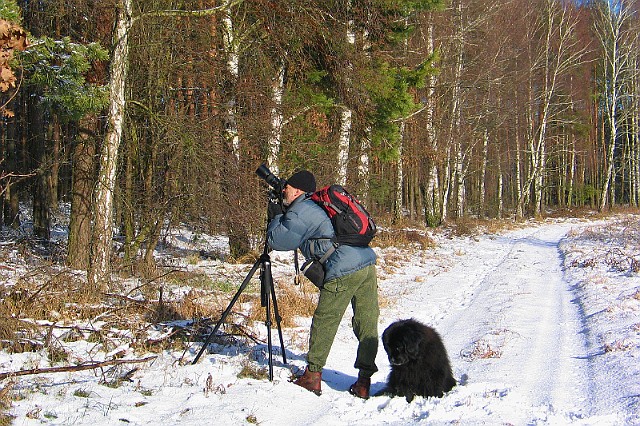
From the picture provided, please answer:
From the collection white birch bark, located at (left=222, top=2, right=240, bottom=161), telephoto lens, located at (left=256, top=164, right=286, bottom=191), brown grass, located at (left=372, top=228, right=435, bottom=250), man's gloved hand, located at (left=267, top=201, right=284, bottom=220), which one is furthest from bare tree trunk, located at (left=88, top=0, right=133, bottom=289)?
brown grass, located at (left=372, top=228, right=435, bottom=250)

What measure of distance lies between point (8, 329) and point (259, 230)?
6224 mm

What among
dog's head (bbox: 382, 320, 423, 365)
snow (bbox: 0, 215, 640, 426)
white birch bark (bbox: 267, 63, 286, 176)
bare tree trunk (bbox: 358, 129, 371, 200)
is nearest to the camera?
snow (bbox: 0, 215, 640, 426)

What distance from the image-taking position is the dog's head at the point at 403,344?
4.22m

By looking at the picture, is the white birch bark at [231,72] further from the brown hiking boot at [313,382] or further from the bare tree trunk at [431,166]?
the bare tree trunk at [431,166]

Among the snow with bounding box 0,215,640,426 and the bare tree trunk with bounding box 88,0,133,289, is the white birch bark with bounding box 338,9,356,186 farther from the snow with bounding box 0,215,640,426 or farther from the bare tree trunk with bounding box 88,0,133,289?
the bare tree trunk with bounding box 88,0,133,289

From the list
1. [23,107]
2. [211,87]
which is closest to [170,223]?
[211,87]

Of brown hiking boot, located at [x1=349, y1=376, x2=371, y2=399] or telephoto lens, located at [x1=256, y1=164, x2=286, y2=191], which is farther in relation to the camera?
telephoto lens, located at [x1=256, y1=164, x2=286, y2=191]

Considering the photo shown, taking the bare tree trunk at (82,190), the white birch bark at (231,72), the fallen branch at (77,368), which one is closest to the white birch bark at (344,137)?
the white birch bark at (231,72)

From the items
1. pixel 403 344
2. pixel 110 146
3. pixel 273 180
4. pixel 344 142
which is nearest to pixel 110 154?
pixel 110 146

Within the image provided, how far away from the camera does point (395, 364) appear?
4.27 meters

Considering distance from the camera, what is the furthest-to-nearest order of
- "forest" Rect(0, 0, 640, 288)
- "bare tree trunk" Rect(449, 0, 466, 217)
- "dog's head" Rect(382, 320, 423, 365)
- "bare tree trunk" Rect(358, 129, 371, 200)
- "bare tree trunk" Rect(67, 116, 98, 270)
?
"bare tree trunk" Rect(449, 0, 466, 217) < "bare tree trunk" Rect(358, 129, 371, 200) < "bare tree trunk" Rect(67, 116, 98, 270) < "forest" Rect(0, 0, 640, 288) < "dog's head" Rect(382, 320, 423, 365)

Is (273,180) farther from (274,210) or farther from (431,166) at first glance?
(431,166)

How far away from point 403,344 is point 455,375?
1.08m

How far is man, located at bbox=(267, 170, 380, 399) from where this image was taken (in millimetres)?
4316
